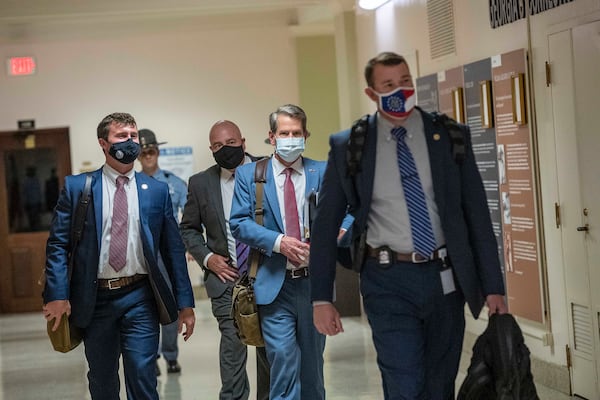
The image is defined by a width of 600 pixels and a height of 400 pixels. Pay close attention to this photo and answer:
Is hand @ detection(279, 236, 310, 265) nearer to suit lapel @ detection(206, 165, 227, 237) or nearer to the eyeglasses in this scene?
suit lapel @ detection(206, 165, 227, 237)

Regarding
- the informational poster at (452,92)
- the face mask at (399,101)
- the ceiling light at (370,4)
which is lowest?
the face mask at (399,101)

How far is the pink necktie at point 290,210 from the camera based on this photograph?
5270mm

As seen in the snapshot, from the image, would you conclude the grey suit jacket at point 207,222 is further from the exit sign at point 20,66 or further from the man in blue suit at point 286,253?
the exit sign at point 20,66

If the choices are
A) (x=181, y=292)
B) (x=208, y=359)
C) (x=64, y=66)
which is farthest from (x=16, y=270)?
(x=181, y=292)

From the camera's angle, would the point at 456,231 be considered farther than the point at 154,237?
No

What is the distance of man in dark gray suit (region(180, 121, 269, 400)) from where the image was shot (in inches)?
239

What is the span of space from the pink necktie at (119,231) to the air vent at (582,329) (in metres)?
3.01

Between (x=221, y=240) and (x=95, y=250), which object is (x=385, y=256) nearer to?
(x=95, y=250)

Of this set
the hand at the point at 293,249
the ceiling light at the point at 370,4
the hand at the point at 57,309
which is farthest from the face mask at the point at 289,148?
the ceiling light at the point at 370,4

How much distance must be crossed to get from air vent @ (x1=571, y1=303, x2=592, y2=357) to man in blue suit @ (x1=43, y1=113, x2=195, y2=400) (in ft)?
9.00

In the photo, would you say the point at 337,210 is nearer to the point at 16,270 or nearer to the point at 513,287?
the point at 513,287

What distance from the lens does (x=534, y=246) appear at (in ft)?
23.7

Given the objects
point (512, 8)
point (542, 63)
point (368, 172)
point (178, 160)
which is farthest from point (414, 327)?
point (178, 160)

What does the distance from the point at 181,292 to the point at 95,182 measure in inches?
27.4
